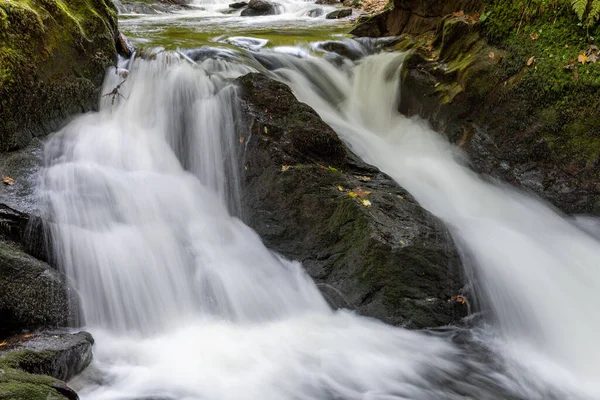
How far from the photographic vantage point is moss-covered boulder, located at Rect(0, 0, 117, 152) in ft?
14.1

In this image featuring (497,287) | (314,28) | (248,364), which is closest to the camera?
(248,364)

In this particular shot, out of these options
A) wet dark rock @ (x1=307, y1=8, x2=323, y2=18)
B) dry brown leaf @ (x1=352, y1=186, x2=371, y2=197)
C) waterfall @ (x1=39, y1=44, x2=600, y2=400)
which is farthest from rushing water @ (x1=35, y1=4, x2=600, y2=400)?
wet dark rock @ (x1=307, y1=8, x2=323, y2=18)

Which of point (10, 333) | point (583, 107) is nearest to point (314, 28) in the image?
point (583, 107)

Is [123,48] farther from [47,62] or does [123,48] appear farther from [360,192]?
[360,192]

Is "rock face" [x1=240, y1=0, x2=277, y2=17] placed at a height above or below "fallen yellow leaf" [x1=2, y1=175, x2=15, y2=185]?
above

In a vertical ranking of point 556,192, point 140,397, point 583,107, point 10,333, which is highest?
point 583,107

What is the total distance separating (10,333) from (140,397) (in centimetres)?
117

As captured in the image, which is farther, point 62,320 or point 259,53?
point 259,53

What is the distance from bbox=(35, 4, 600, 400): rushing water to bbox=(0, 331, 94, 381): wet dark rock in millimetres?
140

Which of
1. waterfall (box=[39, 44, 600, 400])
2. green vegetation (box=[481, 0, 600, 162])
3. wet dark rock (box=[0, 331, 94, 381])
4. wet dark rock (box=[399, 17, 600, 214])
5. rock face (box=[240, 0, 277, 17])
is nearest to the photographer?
wet dark rock (box=[0, 331, 94, 381])

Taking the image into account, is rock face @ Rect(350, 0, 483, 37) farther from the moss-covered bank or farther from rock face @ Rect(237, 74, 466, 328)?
rock face @ Rect(237, 74, 466, 328)

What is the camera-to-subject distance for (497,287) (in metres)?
4.06

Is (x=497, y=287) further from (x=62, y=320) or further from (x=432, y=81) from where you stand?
(x=62, y=320)

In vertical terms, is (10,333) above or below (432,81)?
below
